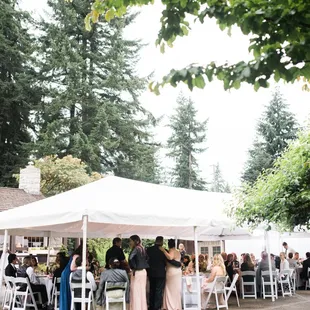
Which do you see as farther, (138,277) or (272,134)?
(272,134)

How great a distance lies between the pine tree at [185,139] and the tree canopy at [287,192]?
43252 millimetres

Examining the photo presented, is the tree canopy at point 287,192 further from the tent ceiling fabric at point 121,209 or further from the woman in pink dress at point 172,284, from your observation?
the woman in pink dress at point 172,284

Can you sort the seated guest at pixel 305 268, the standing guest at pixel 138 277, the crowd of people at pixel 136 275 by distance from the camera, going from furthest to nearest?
the seated guest at pixel 305 268
the standing guest at pixel 138 277
the crowd of people at pixel 136 275

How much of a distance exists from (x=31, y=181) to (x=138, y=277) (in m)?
24.4

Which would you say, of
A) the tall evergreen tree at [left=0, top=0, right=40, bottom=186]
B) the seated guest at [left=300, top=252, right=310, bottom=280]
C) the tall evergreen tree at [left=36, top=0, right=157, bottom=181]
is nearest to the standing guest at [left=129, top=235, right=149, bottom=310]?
the seated guest at [left=300, top=252, right=310, bottom=280]

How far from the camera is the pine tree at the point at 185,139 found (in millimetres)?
52625

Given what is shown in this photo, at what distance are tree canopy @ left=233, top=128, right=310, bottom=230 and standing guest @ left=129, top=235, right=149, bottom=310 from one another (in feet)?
7.72

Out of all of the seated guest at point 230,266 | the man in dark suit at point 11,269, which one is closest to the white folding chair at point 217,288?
the seated guest at point 230,266

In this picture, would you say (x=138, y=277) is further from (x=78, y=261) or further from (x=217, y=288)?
(x=217, y=288)

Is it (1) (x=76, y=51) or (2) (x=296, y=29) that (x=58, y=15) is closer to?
(1) (x=76, y=51)

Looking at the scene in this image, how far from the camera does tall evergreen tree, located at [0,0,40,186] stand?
40.0 m

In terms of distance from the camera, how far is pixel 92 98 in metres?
39.2

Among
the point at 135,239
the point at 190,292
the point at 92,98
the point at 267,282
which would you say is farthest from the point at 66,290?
the point at 92,98

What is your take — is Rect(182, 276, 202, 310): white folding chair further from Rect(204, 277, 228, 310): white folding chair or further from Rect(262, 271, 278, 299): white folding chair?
Rect(262, 271, 278, 299): white folding chair
